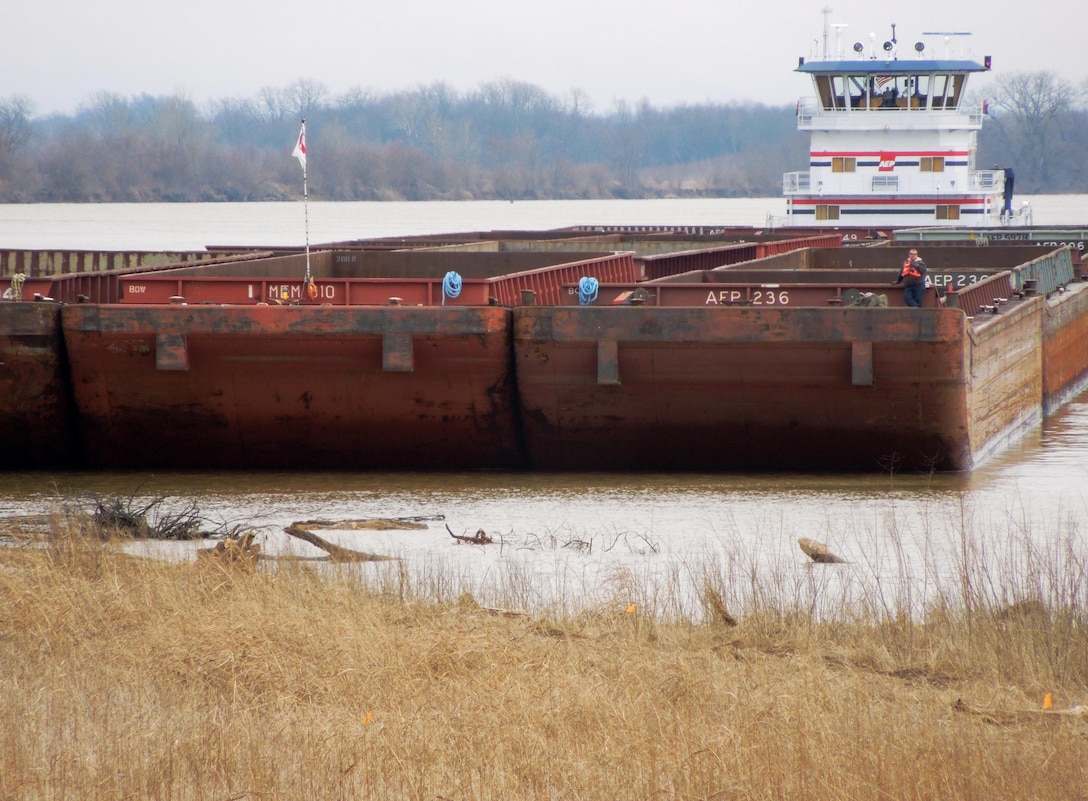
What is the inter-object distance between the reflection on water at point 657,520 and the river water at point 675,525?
0.09 feet

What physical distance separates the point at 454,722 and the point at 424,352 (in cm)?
784

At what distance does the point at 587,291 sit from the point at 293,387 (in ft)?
10.1

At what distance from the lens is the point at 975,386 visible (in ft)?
46.2

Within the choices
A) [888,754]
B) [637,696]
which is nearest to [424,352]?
[637,696]

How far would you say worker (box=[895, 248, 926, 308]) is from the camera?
14.1 meters

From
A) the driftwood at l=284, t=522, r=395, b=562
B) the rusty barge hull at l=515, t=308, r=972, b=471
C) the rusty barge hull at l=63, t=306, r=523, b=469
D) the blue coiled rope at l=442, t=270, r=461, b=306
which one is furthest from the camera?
the blue coiled rope at l=442, t=270, r=461, b=306

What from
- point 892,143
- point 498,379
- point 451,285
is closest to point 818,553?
point 498,379

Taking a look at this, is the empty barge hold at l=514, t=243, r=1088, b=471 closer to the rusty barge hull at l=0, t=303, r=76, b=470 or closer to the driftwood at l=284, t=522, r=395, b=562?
the driftwood at l=284, t=522, r=395, b=562

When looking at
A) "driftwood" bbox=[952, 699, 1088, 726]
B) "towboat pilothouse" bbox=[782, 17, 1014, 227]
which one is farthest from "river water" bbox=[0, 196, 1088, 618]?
"towboat pilothouse" bbox=[782, 17, 1014, 227]

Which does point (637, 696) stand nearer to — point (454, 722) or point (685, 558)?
point (454, 722)

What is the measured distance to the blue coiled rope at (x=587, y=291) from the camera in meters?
14.1

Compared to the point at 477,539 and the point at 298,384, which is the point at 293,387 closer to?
the point at 298,384

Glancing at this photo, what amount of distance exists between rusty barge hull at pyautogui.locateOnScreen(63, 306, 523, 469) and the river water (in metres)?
0.30

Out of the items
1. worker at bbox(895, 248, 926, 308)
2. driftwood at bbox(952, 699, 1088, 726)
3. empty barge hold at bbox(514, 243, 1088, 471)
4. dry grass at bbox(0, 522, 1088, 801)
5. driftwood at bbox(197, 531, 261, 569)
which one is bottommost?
driftwood at bbox(952, 699, 1088, 726)
